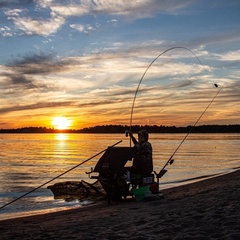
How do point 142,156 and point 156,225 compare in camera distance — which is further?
point 142,156

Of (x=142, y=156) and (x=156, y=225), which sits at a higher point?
(x=142, y=156)

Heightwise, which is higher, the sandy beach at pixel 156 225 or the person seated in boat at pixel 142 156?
the person seated in boat at pixel 142 156

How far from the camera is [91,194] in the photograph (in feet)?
44.0

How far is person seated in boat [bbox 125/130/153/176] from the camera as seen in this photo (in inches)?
444

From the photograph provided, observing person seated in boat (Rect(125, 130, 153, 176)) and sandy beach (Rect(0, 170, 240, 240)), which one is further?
person seated in boat (Rect(125, 130, 153, 176))

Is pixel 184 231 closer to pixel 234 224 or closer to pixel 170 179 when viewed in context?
pixel 234 224

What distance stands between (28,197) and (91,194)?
11.6 ft

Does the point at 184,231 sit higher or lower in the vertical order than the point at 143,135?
lower

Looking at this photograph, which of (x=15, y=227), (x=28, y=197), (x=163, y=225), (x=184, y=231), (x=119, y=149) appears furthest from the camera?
(x=28, y=197)

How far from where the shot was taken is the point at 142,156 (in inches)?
446

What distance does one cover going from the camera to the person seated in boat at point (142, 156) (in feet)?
37.0

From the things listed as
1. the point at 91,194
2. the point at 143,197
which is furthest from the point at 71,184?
the point at 143,197

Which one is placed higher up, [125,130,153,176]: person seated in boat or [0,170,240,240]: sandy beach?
[125,130,153,176]: person seated in boat

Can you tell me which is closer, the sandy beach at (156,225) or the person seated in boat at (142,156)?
the sandy beach at (156,225)
